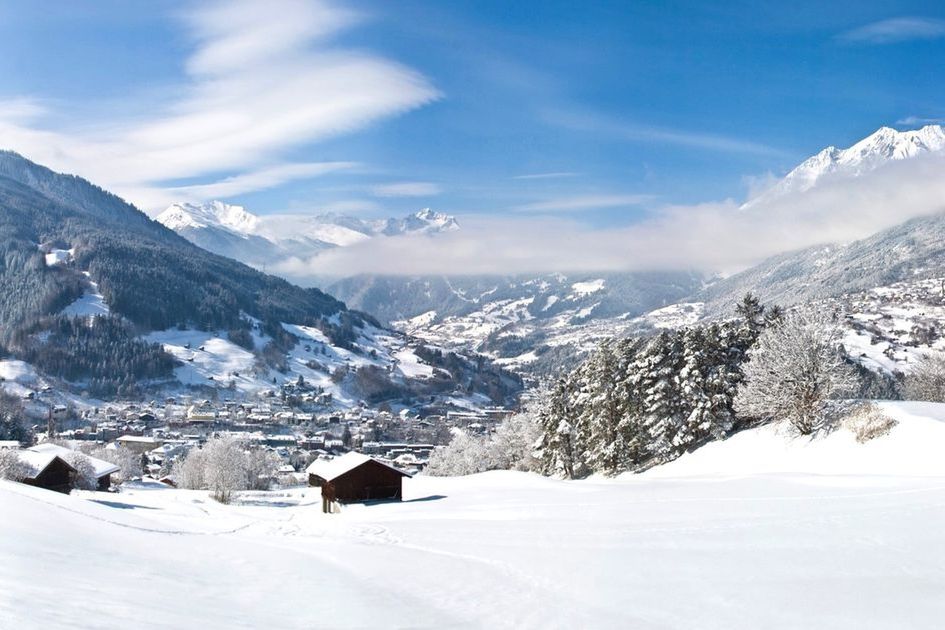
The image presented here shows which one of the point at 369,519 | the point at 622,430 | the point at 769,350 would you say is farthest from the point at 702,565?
the point at 622,430

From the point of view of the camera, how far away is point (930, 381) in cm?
7600

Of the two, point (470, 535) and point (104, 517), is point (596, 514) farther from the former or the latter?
point (104, 517)

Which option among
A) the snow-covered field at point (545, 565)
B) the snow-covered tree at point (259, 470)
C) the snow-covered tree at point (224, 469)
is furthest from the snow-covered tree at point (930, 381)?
the snow-covered tree at point (259, 470)

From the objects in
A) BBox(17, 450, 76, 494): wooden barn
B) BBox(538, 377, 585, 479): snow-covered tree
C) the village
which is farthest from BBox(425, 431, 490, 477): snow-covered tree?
BBox(17, 450, 76, 494): wooden barn

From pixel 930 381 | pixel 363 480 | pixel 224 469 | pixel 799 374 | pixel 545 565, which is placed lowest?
pixel 224 469

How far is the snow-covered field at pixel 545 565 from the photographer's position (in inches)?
492

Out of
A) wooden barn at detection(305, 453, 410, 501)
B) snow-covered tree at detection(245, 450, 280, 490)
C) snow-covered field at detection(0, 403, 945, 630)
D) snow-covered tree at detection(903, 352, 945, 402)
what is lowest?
snow-covered tree at detection(245, 450, 280, 490)

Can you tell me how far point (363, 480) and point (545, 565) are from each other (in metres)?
40.5

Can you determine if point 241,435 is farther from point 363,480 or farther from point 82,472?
point 363,480

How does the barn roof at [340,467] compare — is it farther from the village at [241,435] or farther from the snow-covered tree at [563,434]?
the village at [241,435]

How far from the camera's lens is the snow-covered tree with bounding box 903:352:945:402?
73.6m

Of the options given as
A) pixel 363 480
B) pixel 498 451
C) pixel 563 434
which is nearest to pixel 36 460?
pixel 363 480

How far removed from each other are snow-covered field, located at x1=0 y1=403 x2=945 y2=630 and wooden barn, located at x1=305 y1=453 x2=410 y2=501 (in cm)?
2320

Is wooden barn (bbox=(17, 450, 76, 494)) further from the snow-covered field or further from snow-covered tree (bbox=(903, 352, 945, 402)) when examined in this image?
snow-covered tree (bbox=(903, 352, 945, 402))
